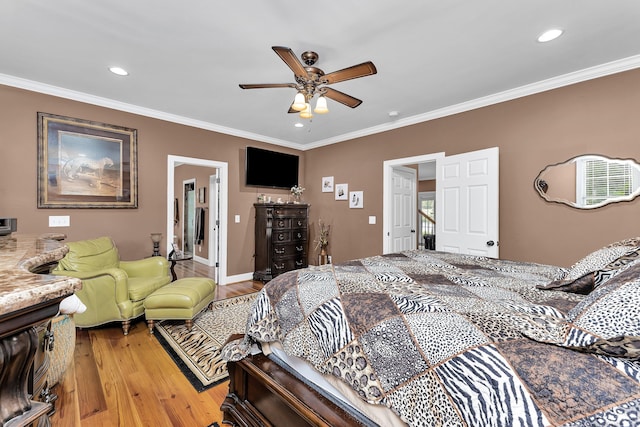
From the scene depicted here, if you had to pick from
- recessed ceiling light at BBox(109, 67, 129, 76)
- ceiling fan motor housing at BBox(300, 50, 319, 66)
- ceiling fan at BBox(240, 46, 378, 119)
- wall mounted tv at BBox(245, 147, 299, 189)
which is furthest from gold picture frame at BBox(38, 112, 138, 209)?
ceiling fan motor housing at BBox(300, 50, 319, 66)

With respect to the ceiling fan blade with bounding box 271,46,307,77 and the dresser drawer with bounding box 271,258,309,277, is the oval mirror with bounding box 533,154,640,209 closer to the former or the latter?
the ceiling fan blade with bounding box 271,46,307,77

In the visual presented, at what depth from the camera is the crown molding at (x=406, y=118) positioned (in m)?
2.66

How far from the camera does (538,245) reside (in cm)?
305

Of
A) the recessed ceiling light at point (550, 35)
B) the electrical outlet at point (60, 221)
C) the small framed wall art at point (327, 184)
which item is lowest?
the electrical outlet at point (60, 221)

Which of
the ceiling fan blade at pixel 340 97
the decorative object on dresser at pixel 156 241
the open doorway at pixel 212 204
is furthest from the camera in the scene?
the open doorway at pixel 212 204

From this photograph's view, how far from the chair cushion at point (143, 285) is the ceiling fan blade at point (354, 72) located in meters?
2.81

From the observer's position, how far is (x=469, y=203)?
338 cm

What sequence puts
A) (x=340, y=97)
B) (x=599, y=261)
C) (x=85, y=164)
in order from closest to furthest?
1. (x=599, y=261)
2. (x=340, y=97)
3. (x=85, y=164)

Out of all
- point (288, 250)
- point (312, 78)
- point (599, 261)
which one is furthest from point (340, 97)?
point (288, 250)

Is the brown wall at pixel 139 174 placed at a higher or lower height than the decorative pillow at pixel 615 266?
higher

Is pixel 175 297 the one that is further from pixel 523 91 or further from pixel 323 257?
pixel 523 91

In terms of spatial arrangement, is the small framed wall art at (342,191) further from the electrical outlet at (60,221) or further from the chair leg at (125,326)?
the electrical outlet at (60,221)

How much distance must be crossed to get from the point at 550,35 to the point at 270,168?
13.6 feet

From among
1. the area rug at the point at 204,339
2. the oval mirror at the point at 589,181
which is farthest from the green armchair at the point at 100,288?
the oval mirror at the point at 589,181
